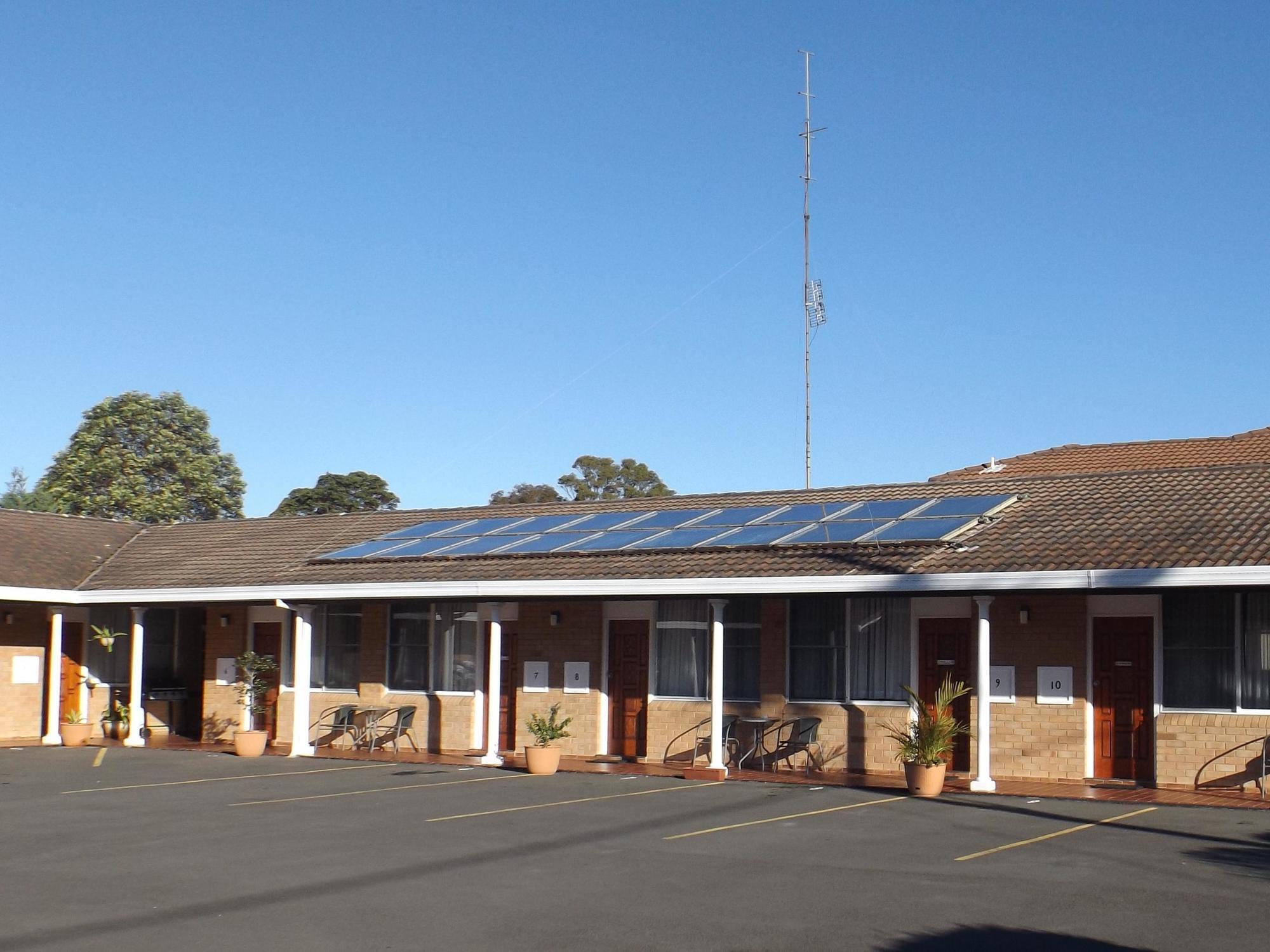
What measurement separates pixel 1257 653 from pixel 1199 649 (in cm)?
69

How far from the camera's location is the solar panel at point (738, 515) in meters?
22.9

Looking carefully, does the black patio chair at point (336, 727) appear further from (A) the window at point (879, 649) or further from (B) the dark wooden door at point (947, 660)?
(B) the dark wooden door at point (947, 660)

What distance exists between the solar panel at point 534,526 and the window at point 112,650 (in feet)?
28.0

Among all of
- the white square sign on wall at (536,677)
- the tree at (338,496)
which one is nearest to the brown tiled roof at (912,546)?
the white square sign on wall at (536,677)

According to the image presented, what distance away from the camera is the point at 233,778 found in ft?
65.4

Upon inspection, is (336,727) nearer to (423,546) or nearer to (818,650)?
(423,546)

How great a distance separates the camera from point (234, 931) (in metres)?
9.34

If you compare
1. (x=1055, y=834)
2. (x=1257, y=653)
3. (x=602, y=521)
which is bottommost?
(x=1055, y=834)

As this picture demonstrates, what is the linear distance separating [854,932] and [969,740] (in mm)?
11130

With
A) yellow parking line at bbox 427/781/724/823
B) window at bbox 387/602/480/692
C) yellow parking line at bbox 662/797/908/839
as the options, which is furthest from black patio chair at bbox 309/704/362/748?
yellow parking line at bbox 662/797/908/839

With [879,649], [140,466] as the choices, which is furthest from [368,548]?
[140,466]

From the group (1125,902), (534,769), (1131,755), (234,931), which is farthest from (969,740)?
(234,931)

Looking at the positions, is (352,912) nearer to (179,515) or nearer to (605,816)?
(605,816)

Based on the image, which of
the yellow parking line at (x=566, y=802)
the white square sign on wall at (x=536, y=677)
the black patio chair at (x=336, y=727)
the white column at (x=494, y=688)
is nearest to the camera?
the yellow parking line at (x=566, y=802)
